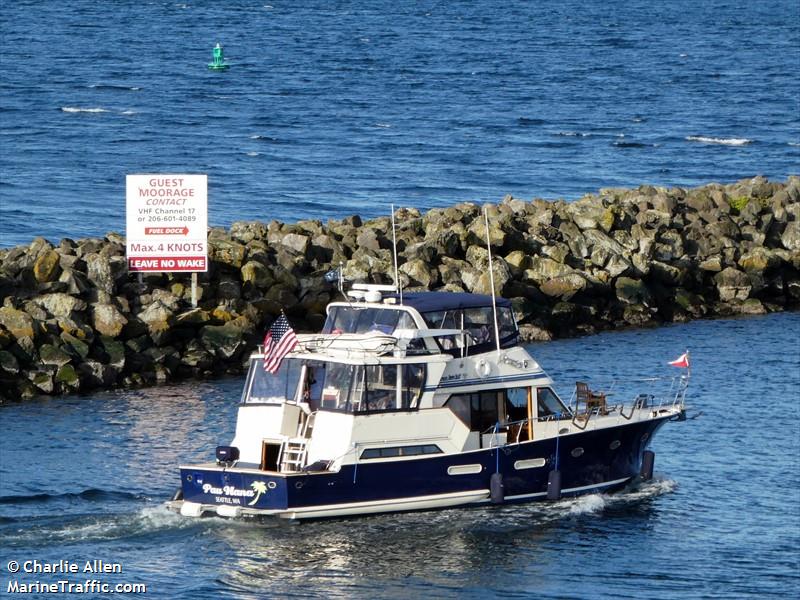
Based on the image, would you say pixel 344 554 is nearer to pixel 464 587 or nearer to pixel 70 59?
pixel 464 587

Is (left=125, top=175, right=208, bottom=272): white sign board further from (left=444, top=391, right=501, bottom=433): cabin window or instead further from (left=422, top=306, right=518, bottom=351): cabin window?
(left=444, top=391, right=501, bottom=433): cabin window

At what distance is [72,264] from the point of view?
42.9 metres

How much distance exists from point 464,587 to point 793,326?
23888 mm

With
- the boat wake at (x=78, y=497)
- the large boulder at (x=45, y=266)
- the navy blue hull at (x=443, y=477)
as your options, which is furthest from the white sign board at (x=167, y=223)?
the navy blue hull at (x=443, y=477)

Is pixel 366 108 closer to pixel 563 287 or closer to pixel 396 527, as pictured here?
pixel 563 287

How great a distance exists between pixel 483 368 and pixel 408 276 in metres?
13.5

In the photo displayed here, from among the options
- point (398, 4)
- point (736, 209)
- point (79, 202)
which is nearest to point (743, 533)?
point (736, 209)

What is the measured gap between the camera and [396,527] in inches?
1225

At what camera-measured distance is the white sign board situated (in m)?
43.2

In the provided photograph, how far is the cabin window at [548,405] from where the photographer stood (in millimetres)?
33844

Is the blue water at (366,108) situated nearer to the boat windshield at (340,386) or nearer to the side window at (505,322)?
the boat windshield at (340,386)

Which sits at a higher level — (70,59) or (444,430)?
(70,59)

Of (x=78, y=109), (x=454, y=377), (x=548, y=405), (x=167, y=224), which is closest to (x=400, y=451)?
(x=454, y=377)

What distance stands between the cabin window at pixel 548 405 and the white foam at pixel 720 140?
63339 mm
